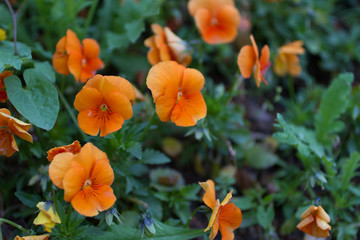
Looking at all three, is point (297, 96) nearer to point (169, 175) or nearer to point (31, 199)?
point (169, 175)

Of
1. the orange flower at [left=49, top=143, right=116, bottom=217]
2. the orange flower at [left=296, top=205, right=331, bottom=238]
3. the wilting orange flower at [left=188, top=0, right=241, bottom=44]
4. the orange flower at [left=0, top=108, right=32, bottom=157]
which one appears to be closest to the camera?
the orange flower at [left=49, top=143, right=116, bottom=217]

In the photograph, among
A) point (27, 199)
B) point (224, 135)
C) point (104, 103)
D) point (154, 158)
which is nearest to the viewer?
point (104, 103)

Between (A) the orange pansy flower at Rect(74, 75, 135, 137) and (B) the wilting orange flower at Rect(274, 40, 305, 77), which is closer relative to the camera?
(A) the orange pansy flower at Rect(74, 75, 135, 137)

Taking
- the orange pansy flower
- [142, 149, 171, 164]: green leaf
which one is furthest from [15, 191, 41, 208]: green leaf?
[142, 149, 171, 164]: green leaf

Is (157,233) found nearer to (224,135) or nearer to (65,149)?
(65,149)

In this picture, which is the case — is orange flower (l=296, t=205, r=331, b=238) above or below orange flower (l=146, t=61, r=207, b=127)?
below

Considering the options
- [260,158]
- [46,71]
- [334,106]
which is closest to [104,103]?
[46,71]

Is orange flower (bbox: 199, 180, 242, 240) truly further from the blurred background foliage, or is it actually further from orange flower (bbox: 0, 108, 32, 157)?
orange flower (bbox: 0, 108, 32, 157)
